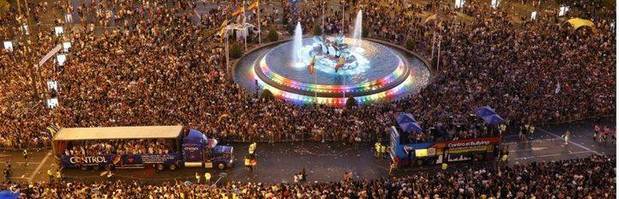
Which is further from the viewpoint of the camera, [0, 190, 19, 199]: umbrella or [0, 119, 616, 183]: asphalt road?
[0, 119, 616, 183]: asphalt road

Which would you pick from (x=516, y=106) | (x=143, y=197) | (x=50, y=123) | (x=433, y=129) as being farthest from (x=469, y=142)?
(x=50, y=123)

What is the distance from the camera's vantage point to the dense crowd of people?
32.0 metres

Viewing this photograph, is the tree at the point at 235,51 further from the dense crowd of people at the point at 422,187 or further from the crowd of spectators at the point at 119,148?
the dense crowd of people at the point at 422,187

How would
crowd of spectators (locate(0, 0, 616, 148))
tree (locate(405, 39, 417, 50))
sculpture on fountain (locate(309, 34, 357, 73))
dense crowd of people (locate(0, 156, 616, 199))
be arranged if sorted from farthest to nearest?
tree (locate(405, 39, 417, 50)), sculpture on fountain (locate(309, 34, 357, 73)), crowd of spectators (locate(0, 0, 616, 148)), dense crowd of people (locate(0, 156, 616, 199))

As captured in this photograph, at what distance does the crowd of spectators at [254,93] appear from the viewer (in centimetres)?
4147

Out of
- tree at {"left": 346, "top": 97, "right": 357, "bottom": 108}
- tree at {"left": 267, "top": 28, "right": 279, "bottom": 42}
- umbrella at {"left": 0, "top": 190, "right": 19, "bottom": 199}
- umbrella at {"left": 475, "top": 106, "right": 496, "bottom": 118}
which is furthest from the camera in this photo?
tree at {"left": 267, "top": 28, "right": 279, "bottom": 42}

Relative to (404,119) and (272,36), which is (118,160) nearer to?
(404,119)

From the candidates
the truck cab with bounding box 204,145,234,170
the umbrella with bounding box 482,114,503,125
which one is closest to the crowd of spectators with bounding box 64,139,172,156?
the truck cab with bounding box 204,145,234,170

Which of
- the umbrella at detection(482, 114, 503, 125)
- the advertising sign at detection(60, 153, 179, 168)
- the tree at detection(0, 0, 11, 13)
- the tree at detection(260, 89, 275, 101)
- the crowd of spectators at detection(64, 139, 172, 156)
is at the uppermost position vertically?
the tree at detection(0, 0, 11, 13)

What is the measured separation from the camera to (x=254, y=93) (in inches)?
1925

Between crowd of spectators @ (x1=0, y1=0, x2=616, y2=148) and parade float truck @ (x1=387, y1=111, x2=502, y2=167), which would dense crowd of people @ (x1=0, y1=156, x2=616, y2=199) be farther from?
crowd of spectators @ (x1=0, y1=0, x2=616, y2=148)

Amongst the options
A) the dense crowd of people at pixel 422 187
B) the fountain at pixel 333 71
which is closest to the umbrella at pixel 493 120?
the dense crowd of people at pixel 422 187

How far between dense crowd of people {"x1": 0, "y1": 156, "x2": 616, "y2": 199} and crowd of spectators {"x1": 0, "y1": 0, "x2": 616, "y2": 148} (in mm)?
5633

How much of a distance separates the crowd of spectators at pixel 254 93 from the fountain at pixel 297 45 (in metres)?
4.27
